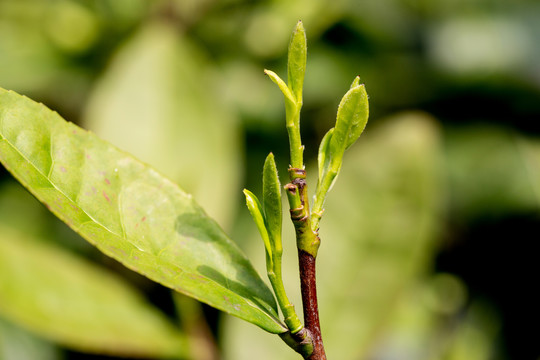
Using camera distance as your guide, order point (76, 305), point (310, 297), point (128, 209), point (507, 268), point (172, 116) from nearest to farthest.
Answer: point (310, 297), point (128, 209), point (76, 305), point (507, 268), point (172, 116)

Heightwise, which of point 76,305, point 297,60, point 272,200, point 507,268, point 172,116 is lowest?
point 76,305

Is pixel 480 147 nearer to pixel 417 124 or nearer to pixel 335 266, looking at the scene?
pixel 417 124

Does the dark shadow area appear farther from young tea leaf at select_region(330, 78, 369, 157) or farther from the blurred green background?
young tea leaf at select_region(330, 78, 369, 157)

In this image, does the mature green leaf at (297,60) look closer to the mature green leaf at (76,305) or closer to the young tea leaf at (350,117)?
the young tea leaf at (350,117)

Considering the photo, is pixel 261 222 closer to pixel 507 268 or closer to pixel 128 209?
pixel 128 209

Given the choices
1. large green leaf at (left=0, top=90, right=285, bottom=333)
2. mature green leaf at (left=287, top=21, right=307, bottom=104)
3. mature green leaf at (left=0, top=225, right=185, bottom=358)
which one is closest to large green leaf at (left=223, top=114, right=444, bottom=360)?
mature green leaf at (left=0, top=225, right=185, bottom=358)

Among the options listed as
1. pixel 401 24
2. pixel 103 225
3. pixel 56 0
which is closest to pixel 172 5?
pixel 56 0

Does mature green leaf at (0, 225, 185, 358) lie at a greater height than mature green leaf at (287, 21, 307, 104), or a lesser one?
lesser

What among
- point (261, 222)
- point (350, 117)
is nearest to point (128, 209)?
point (261, 222)
